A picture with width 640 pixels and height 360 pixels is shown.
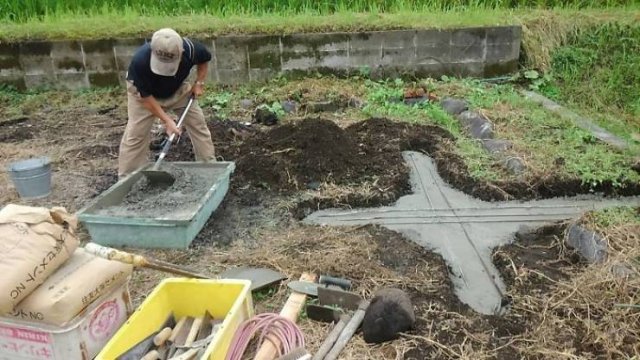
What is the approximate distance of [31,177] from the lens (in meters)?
4.07

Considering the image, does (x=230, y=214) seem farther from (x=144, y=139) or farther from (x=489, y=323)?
(x=489, y=323)

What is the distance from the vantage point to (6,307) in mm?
2111

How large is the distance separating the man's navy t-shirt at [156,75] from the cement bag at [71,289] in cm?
176

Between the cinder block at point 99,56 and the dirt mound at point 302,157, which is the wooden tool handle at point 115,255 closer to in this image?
the dirt mound at point 302,157

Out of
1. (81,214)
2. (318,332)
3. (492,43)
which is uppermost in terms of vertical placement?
(492,43)

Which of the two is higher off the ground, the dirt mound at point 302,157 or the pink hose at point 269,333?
the dirt mound at point 302,157

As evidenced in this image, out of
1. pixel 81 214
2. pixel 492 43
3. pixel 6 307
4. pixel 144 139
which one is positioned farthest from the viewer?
pixel 492 43

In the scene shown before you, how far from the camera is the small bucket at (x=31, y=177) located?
404 centimetres

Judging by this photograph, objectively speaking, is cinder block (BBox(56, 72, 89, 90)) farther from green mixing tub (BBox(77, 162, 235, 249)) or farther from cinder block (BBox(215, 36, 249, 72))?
green mixing tub (BBox(77, 162, 235, 249))

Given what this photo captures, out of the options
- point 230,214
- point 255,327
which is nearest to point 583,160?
point 230,214

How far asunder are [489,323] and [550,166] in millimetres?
2089

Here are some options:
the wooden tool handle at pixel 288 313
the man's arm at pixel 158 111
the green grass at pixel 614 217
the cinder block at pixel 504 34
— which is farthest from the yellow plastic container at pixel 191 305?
the cinder block at pixel 504 34

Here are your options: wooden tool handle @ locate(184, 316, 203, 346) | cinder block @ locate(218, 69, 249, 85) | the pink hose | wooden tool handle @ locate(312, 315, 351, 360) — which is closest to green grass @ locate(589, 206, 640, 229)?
wooden tool handle @ locate(312, 315, 351, 360)

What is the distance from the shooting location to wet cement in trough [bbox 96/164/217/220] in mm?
3545
